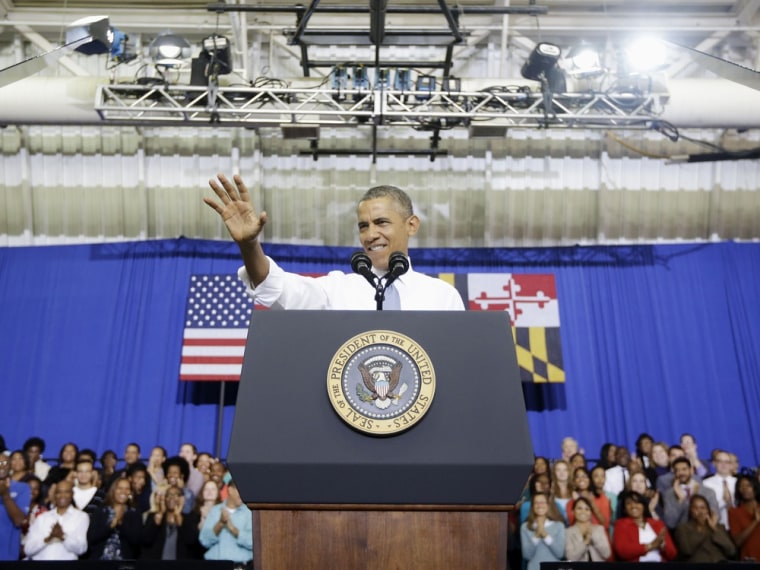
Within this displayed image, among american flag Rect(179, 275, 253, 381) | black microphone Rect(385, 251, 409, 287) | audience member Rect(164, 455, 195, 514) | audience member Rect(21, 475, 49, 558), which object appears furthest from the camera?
american flag Rect(179, 275, 253, 381)

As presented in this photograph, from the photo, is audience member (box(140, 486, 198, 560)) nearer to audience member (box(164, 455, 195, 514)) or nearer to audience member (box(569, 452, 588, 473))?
audience member (box(164, 455, 195, 514))

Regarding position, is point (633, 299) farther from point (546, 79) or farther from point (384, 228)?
point (384, 228)

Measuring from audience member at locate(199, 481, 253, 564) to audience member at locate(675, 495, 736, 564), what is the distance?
331 cm

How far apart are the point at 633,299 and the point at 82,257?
6914 mm

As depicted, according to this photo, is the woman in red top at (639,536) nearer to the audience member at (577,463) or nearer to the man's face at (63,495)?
the audience member at (577,463)

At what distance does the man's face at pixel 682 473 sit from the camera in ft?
24.2

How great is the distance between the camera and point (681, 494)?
730cm

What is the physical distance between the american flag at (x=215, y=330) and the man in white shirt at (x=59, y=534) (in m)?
3.43

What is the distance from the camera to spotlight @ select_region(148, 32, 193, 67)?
8.42m

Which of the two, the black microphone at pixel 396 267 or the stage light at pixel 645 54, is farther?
the stage light at pixel 645 54

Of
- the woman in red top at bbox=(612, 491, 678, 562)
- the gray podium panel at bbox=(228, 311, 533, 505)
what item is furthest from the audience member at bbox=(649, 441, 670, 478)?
the gray podium panel at bbox=(228, 311, 533, 505)

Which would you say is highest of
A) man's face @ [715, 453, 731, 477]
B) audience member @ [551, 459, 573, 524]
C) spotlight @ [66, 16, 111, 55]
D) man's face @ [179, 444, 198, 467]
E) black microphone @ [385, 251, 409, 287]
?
spotlight @ [66, 16, 111, 55]

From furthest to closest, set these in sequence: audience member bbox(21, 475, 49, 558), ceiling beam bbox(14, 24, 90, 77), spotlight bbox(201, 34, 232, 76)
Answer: ceiling beam bbox(14, 24, 90, 77), spotlight bbox(201, 34, 232, 76), audience member bbox(21, 475, 49, 558)

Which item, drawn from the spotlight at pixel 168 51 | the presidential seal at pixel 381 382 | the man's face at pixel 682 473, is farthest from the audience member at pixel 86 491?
the presidential seal at pixel 381 382
